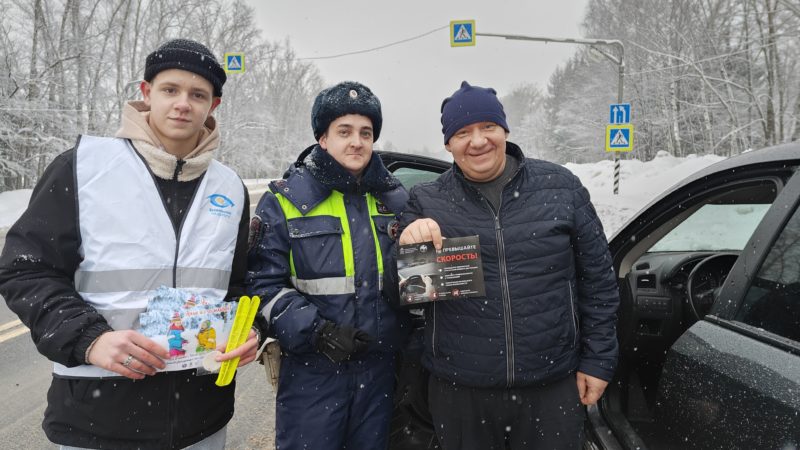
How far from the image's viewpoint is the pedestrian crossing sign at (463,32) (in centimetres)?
1332

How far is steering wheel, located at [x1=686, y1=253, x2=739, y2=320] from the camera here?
7.88ft

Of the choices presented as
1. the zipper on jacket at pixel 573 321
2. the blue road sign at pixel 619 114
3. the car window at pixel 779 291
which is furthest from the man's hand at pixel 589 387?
the blue road sign at pixel 619 114

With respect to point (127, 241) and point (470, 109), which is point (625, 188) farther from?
point (127, 241)

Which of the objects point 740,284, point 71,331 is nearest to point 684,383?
point 740,284

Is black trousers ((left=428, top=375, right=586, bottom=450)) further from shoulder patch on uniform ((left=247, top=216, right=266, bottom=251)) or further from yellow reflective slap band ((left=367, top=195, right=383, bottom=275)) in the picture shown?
shoulder patch on uniform ((left=247, top=216, right=266, bottom=251))

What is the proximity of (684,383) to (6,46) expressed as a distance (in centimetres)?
2062

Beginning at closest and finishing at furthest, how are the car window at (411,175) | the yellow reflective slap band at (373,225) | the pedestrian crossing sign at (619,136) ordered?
1. the yellow reflective slap band at (373,225)
2. the car window at (411,175)
3. the pedestrian crossing sign at (619,136)

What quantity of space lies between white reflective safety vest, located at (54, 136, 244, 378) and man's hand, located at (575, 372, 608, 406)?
4.52 feet

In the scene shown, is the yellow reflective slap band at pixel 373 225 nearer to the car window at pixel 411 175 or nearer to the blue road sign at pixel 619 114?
the car window at pixel 411 175

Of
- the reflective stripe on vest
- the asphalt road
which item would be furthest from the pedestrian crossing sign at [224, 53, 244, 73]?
the reflective stripe on vest

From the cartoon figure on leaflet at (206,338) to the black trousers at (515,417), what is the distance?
2.86 ft

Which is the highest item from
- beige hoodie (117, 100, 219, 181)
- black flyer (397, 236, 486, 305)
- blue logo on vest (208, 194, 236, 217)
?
beige hoodie (117, 100, 219, 181)

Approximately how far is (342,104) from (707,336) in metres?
1.59

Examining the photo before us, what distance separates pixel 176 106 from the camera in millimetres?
1643
